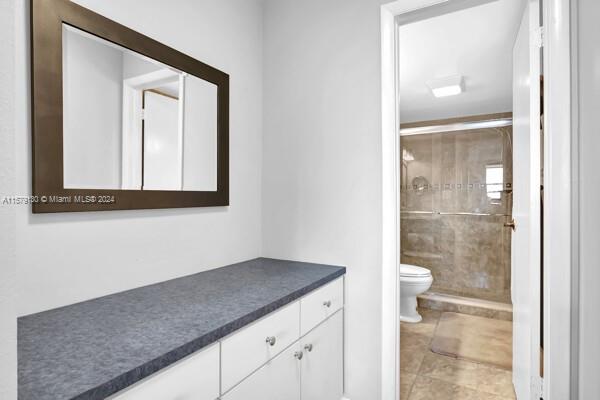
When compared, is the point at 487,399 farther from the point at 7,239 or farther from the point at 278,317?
the point at 7,239

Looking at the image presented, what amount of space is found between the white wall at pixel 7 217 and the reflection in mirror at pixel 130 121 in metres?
0.67

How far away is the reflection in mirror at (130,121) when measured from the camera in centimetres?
111

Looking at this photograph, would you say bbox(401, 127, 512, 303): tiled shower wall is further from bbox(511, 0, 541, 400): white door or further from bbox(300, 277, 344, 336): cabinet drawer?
bbox(300, 277, 344, 336): cabinet drawer

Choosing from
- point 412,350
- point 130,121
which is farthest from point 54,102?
point 412,350

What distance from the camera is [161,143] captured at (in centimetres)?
140

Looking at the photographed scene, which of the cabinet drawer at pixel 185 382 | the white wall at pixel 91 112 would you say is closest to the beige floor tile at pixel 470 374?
the cabinet drawer at pixel 185 382

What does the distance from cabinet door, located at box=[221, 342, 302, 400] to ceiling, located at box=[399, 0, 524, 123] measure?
1.87 m

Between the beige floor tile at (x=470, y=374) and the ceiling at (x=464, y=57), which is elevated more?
the ceiling at (x=464, y=57)

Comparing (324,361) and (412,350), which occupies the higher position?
(324,361)

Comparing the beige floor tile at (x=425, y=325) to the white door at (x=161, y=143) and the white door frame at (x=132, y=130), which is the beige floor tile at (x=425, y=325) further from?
the white door frame at (x=132, y=130)

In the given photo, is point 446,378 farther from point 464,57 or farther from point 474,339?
point 464,57

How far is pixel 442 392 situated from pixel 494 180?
8.11 feet

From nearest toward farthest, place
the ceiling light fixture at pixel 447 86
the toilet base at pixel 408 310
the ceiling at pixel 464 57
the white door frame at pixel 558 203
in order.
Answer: the white door frame at pixel 558 203
the ceiling at pixel 464 57
the ceiling light fixture at pixel 447 86
the toilet base at pixel 408 310

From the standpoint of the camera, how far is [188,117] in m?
1.55
